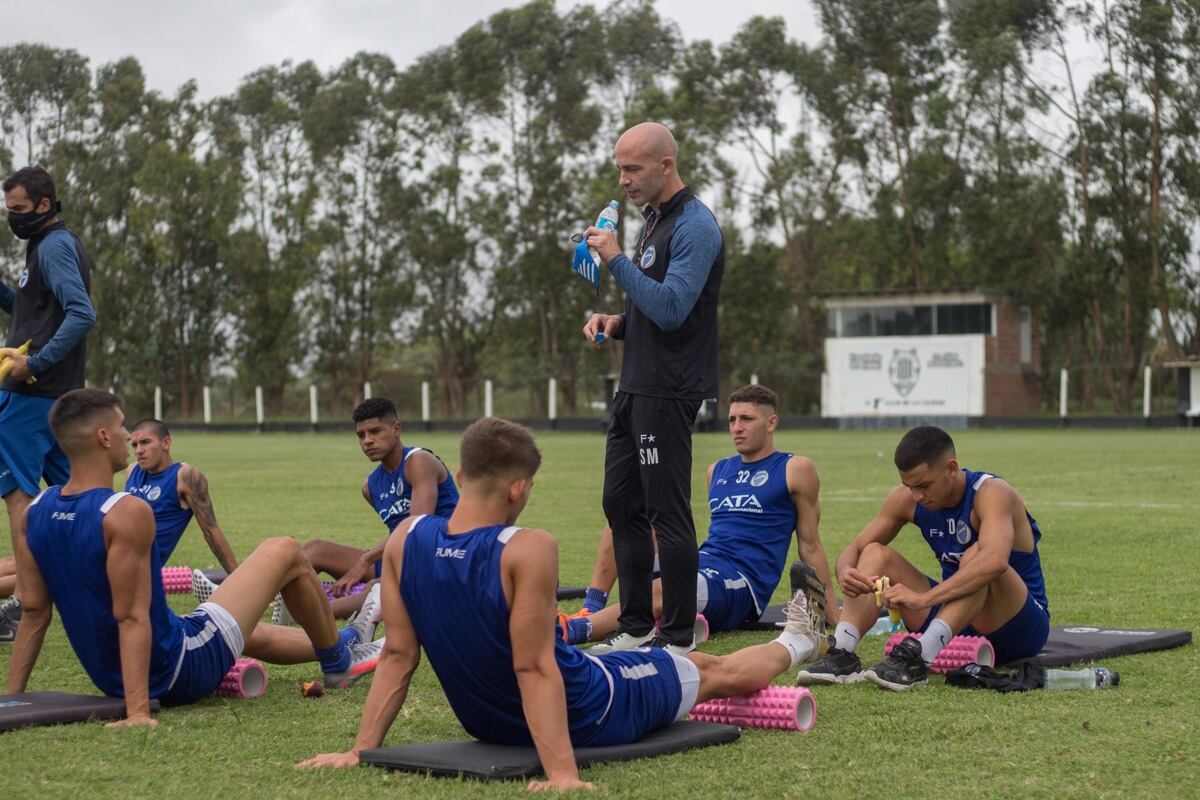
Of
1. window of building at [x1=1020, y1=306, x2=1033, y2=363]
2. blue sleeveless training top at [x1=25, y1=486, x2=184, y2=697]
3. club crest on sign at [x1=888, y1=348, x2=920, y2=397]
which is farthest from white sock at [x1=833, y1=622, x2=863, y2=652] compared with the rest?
window of building at [x1=1020, y1=306, x2=1033, y2=363]

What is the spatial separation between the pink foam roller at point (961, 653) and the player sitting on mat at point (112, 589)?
292 cm

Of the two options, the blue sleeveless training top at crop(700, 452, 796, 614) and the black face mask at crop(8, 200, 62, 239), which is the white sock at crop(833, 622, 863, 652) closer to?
the blue sleeveless training top at crop(700, 452, 796, 614)

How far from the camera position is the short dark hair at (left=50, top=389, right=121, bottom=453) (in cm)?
575

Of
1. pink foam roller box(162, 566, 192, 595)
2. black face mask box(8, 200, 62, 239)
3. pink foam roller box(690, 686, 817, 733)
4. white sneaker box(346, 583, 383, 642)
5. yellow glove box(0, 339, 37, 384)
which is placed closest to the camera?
pink foam roller box(690, 686, 817, 733)

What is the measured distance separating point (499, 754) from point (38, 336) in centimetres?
462

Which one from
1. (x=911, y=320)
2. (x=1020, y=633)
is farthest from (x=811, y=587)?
(x=911, y=320)

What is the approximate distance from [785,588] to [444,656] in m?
5.90

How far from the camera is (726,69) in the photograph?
63719 millimetres

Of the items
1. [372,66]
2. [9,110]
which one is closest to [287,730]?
[372,66]

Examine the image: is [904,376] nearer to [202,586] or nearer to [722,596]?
[722,596]

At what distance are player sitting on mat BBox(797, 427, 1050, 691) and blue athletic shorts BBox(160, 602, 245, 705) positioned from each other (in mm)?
2471

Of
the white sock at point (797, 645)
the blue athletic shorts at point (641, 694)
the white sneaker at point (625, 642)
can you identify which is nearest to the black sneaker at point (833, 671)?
the white sock at point (797, 645)

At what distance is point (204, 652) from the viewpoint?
19.9ft

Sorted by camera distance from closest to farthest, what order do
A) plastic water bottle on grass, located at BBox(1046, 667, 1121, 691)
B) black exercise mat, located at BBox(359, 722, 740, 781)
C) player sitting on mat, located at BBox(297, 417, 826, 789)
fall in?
player sitting on mat, located at BBox(297, 417, 826, 789), black exercise mat, located at BBox(359, 722, 740, 781), plastic water bottle on grass, located at BBox(1046, 667, 1121, 691)
